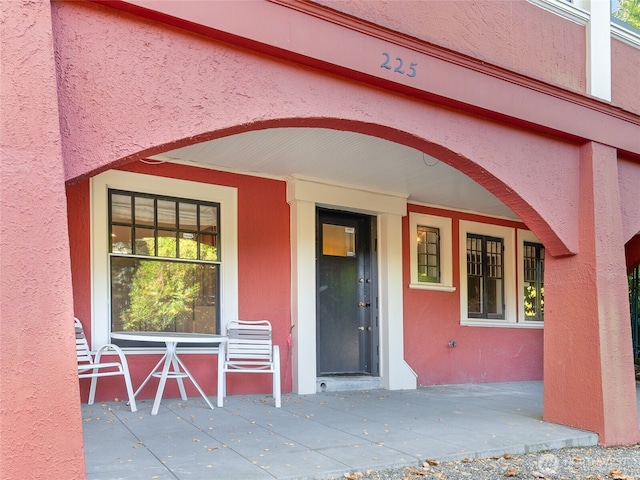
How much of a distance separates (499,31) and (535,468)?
351cm

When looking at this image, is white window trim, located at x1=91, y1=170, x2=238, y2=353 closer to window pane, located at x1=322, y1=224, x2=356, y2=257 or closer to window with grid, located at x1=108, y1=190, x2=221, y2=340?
window with grid, located at x1=108, y1=190, x2=221, y2=340

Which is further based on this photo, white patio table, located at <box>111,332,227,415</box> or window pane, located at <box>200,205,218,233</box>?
A: window pane, located at <box>200,205,218,233</box>

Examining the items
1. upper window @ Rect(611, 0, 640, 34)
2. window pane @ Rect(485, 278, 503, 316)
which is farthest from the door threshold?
upper window @ Rect(611, 0, 640, 34)

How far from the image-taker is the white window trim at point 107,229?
5660 mm

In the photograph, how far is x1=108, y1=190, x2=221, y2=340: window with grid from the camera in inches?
233

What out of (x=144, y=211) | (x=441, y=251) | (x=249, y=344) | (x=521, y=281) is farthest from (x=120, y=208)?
(x=521, y=281)

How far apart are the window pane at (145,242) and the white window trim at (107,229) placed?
1.15ft

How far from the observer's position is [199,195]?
636 centimetres

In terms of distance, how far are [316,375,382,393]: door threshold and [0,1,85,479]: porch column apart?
14.9ft

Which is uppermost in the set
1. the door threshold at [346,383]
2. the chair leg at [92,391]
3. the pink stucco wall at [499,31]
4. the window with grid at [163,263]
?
the pink stucco wall at [499,31]

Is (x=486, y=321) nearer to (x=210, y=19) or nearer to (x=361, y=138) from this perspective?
(x=361, y=138)

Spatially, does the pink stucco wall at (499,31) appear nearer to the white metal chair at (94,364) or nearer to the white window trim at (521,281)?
the white metal chair at (94,364)

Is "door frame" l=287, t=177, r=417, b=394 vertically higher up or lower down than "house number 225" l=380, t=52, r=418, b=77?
lower down

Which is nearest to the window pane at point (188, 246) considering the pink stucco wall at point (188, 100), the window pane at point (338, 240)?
the window pane at point (338, 240)
